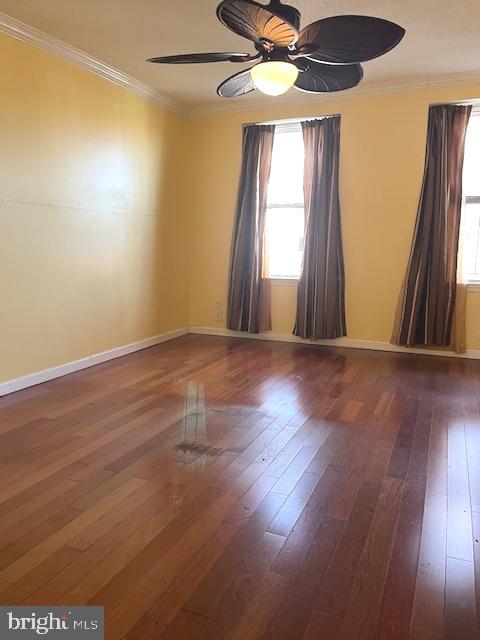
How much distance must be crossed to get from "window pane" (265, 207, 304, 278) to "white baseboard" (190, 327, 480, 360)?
730 millimetres

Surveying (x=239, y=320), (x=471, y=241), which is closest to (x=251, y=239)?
(x=239, y=320)

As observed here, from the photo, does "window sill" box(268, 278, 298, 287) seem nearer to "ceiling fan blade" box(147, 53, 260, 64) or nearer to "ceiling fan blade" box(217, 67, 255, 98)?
"ceiling fan blade" box(217, 67, 255, 98)

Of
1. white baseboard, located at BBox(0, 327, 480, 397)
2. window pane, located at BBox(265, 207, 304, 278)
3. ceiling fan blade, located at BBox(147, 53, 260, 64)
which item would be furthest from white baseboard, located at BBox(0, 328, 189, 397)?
ceiling fan blade, located at BBox(147, 53, 260, 64)

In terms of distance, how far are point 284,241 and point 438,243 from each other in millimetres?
1660

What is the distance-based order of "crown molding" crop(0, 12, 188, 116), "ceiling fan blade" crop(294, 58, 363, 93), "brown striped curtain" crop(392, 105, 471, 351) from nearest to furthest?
"ceiling fan blade" crop(294, 58, 363, 93) → "crown molding" crop(0, 12, 188, 116) → "brown striped curtain" crop(392, 105, 471, 351)

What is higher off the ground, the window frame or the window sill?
the window frame

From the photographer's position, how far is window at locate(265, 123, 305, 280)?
5.26m

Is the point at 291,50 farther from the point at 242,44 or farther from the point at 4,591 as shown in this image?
the point at 4,591

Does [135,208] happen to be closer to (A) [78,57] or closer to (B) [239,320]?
(A) [78,57]

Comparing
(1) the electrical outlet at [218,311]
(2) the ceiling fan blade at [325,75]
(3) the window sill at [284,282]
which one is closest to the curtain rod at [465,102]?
(2) the ceiling fan blade at [325,75]

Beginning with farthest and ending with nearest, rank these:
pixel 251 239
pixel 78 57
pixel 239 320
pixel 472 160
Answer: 1. pixel 239 320
2. pixel 251 239
3. pixel 472 160
4. pixel 78 57

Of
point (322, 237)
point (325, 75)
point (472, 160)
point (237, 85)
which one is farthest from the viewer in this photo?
point (322, 237)

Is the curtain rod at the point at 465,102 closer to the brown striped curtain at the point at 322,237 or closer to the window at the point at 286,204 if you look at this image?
the brown striped curtain at the point at 322,237

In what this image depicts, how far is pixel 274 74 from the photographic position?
252 cm
